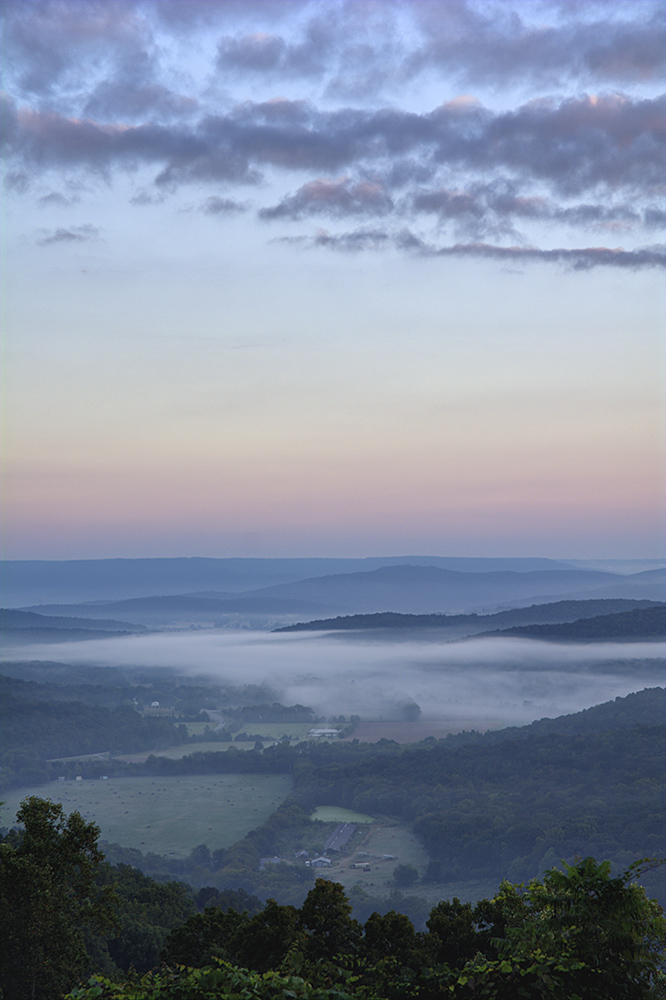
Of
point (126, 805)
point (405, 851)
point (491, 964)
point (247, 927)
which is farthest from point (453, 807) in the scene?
point (491, 964)

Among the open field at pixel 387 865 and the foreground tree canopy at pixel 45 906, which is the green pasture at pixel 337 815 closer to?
the open field at pixel 387 865

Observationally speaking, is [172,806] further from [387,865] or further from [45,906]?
[45,906]

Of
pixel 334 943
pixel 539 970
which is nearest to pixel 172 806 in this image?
pixel 334 943

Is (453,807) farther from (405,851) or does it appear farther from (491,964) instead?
(491,964)

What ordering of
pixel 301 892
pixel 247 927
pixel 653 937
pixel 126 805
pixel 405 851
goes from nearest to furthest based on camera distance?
pixel 653 937 < pixel 247 927 < pixel 301 892 < pixel 405 851 < pixel 126 805

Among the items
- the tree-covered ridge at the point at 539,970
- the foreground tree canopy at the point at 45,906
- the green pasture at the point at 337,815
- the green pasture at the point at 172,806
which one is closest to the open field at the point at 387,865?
the green pasture at the point at 337,815

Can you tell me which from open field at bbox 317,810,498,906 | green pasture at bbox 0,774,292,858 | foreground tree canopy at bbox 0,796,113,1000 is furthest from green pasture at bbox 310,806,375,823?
foreground tree canopy at bbox 0,796,113,1000
